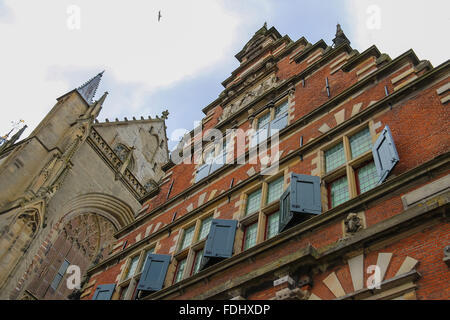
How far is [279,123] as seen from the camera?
11.8m

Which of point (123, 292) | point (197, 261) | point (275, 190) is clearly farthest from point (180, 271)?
point (275, 190)

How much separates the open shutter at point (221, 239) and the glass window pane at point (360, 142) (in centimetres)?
303

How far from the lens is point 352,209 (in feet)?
23.5

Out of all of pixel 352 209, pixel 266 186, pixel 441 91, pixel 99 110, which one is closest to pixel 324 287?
pixel 352 209

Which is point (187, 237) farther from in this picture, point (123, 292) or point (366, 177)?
point (366, 177)

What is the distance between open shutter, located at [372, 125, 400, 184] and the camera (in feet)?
23.0

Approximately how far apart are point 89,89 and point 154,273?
800 inches

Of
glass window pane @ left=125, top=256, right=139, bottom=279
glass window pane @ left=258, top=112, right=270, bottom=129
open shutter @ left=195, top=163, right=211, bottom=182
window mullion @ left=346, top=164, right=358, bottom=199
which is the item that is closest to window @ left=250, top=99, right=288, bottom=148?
glass window pane @ left=258, top=112, right=270, bottom=129

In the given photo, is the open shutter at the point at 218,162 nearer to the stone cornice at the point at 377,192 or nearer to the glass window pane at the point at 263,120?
the glass window pane at the point at 263,120

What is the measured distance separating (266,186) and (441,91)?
4.16m

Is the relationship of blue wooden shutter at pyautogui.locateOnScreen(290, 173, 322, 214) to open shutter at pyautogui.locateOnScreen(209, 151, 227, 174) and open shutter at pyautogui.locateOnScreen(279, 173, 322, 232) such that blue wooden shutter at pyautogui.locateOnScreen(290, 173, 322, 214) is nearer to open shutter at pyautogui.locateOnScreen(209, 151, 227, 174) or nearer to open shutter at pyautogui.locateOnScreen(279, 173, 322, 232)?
open shutter at pyautogui.locateOnScreen(279, 173, 322, 232)

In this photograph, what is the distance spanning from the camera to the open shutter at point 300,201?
7.85 meters

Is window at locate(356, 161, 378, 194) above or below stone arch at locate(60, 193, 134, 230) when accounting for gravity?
below

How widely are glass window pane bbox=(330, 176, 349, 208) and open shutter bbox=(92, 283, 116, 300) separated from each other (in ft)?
21.7
